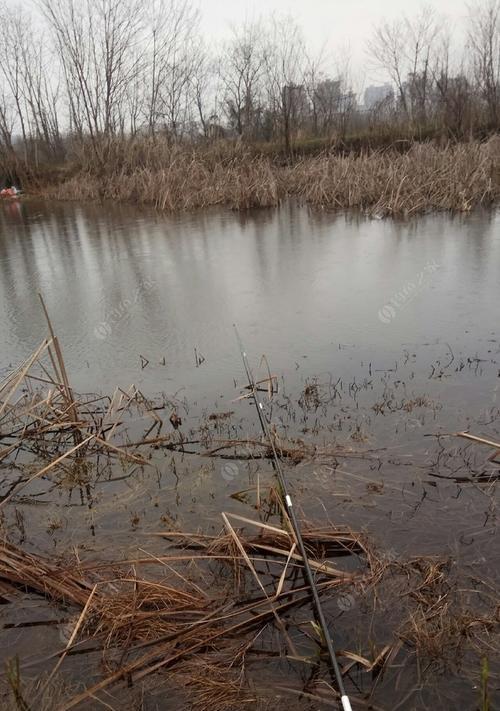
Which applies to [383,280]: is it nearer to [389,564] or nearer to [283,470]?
[283,470]

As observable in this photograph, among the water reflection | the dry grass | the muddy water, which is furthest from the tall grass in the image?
the muddy water

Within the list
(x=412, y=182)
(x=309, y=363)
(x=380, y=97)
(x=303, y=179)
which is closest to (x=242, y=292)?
(x=309, y=363)

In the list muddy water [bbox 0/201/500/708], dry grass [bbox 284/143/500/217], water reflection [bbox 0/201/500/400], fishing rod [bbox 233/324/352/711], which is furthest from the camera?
dry grass [bbox 284/143/500/217]

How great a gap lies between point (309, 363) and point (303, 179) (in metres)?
8.59

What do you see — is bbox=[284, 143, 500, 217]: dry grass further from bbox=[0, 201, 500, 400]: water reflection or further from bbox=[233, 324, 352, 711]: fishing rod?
bbox=[233, 324, 352, 711]: fishing rod

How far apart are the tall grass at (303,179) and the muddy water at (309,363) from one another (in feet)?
3.87

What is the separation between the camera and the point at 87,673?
5.38 ft

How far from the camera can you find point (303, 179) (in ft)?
37.3

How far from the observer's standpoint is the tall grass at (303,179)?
9.00 metres

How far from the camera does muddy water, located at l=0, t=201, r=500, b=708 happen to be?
2254 mm

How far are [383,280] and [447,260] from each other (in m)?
0.99

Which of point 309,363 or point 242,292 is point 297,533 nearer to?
point 309,363

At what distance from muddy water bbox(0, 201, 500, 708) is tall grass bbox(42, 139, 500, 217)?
1.18m

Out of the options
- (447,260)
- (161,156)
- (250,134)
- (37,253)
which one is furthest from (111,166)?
(447,260)
